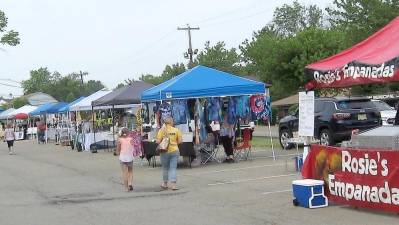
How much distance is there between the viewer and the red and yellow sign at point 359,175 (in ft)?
29.3

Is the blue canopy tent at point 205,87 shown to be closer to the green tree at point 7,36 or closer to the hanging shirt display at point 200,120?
the hanging shirt display at point 200,120

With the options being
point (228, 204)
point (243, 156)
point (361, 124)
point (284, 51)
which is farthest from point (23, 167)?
point (284, 51)

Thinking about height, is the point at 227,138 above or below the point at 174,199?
above

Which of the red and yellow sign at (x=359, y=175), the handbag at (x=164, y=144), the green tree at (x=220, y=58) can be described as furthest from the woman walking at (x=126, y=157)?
the green tree at (x=220, y=58)

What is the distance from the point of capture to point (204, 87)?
1817cm

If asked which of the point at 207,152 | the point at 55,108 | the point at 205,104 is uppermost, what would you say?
the point at 55,108

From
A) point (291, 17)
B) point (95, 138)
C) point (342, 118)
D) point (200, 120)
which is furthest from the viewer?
point (291, 17)

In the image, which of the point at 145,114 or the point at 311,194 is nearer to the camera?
the point at 311,194

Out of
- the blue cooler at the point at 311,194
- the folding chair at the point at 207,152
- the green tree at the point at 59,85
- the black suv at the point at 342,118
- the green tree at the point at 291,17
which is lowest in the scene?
the blue cooler at the point at 311,194

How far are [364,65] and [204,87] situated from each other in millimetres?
9009

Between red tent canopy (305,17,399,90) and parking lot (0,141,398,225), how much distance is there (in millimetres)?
2056

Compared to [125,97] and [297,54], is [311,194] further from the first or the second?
[297,54]

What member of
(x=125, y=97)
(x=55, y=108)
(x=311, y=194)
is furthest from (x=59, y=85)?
(x=311, y=194)

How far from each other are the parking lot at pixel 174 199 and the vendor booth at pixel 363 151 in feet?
0.93
